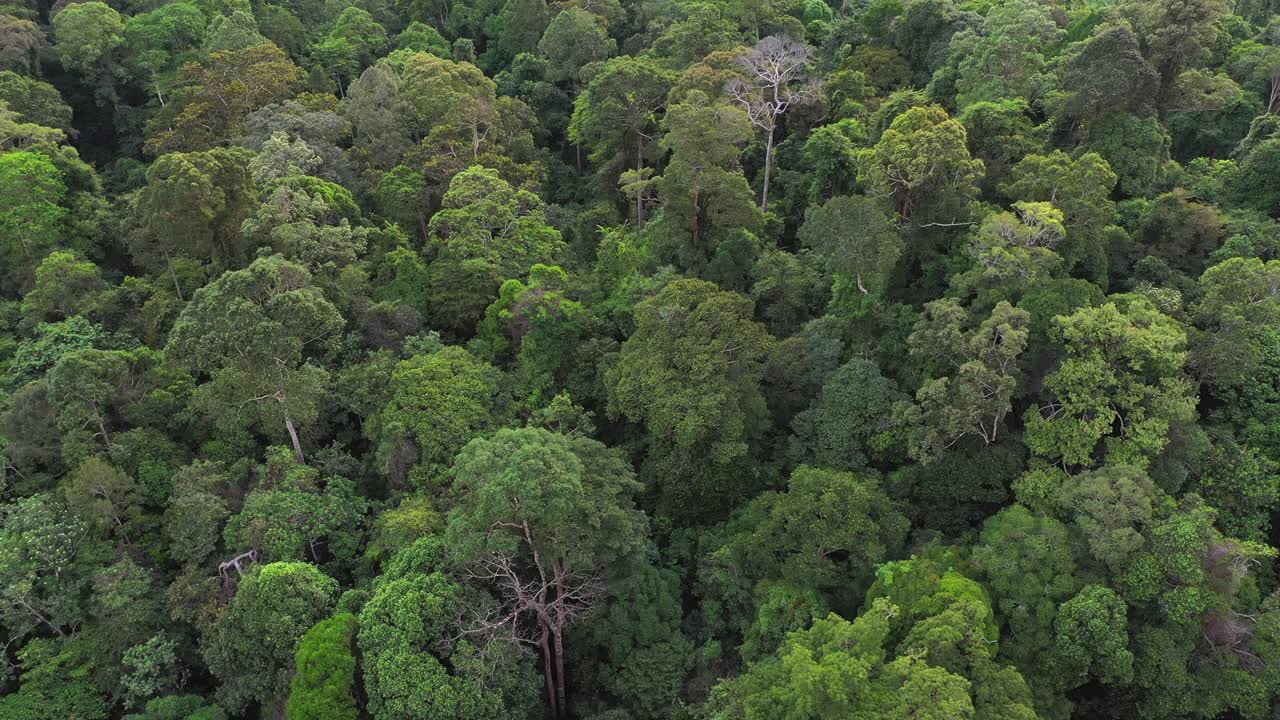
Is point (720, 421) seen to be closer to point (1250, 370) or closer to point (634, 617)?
point (634, 617)

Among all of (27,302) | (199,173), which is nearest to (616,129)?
(199,173)

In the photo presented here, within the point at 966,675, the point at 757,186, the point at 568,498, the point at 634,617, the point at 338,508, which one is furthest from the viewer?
the point at 757,186

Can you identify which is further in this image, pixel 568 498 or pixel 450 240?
pixel 450 240

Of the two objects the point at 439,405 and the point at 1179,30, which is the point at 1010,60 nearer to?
the point at 1179,30

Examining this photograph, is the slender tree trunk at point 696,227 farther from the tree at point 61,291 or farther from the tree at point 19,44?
the tree at point 19,44

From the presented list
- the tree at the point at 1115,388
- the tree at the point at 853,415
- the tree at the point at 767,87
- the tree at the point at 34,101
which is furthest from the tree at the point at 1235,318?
the tree at the point at 34,101

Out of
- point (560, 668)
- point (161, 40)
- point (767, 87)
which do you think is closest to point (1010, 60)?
point (767, 87)

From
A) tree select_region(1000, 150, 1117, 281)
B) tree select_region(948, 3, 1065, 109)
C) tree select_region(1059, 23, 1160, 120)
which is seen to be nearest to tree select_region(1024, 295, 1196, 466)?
tree select_region(1000, 150, 1117, 281)
